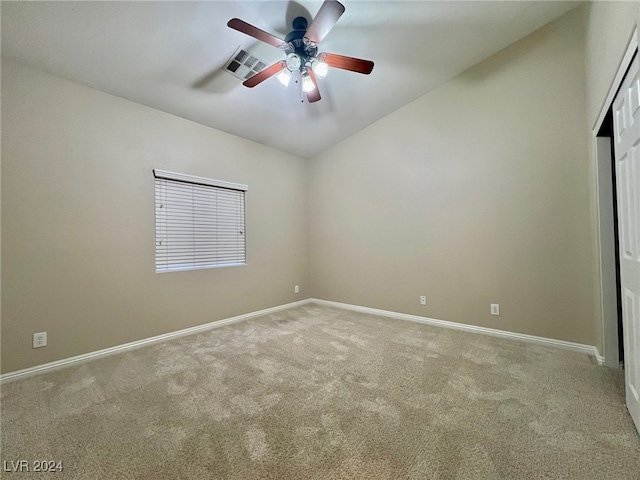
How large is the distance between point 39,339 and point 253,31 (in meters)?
3.10

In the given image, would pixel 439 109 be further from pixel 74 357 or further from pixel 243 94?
pixel 74 357

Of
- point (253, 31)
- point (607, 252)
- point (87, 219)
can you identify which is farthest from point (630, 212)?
point (87, 219)

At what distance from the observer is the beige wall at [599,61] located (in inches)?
58.2

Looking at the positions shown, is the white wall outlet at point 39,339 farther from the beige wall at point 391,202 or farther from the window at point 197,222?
the window at point 197,222

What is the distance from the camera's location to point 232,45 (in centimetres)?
236

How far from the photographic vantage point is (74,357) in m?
2.44

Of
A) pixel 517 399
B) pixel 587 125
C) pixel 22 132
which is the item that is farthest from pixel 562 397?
pixel 22 132

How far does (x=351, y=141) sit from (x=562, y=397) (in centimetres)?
381

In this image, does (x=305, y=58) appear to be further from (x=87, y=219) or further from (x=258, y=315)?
(x=258, y=315)

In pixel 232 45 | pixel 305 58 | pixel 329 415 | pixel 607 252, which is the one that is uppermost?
pixel 232 45

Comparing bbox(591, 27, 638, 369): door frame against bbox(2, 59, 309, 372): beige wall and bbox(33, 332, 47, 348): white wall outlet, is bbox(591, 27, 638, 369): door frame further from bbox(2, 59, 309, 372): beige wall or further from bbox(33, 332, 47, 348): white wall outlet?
bbox(33, 332, 47, 348): white wall outlet

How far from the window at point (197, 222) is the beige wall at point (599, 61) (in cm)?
370

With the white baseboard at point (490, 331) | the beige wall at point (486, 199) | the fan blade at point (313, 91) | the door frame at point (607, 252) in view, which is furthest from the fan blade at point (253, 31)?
the white baseboard at point (490, 331)

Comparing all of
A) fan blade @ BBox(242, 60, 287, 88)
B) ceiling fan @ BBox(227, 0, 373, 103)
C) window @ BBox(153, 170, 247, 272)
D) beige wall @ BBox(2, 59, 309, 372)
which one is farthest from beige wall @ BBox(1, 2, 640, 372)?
ceiling fan @ BBox(227, 0, 373, 103)
